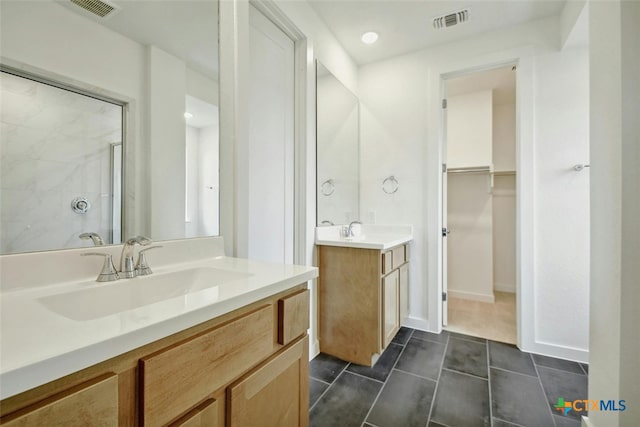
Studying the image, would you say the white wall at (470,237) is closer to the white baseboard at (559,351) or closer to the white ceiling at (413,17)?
the white baseboard at (559,351)

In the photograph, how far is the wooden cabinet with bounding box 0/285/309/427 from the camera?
1.40 feet

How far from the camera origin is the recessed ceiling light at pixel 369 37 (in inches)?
92.2

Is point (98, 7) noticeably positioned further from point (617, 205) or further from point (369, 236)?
point (369, 236)

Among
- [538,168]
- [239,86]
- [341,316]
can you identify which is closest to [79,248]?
[239,86]

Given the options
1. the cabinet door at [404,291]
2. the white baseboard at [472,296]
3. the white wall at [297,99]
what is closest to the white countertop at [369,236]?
the white wall at [297,99]

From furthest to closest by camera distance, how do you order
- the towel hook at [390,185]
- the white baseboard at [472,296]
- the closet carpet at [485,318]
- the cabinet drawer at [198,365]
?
the white baseboard at [472,296] → the towel hook at [390,185] → the closet carpet at [485,318] → the cabinet drawer at [198,365]

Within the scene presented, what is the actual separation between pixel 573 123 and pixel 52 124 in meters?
3.01

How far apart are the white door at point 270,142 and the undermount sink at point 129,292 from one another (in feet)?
1.78

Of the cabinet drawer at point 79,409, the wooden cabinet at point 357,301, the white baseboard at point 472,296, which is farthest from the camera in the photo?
the white baseboard at point 472,296

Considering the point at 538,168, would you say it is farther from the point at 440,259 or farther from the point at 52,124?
the point at 52,124

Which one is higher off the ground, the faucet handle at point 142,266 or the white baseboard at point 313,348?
the faucet handle at point 142,266

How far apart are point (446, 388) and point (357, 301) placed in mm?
727

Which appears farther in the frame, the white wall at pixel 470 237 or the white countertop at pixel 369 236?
the white wall at pixel 470 237

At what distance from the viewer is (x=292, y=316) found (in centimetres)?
90
